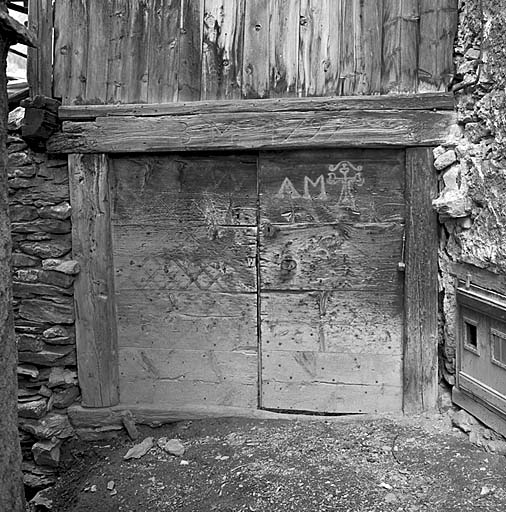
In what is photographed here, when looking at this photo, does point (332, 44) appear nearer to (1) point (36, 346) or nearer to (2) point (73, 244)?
(2) point (73, 244)

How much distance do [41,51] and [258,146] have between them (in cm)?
167

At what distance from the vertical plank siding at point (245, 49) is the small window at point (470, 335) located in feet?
4.89

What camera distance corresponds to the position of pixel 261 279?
410 centimetres

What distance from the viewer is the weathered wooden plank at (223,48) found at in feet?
12.9

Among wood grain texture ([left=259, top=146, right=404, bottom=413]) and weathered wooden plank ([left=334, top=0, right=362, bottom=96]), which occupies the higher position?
weathered wooden plank ([left=334, top=0, right=362, bottom=96])

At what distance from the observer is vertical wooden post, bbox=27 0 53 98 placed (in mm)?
4098

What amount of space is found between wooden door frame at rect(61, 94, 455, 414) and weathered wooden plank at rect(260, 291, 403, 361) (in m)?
0.11

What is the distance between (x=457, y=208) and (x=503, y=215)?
331mm

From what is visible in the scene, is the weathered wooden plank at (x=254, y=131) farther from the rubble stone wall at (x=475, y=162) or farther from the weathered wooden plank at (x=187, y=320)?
the weathered wooden plank at (x=187, y=320)

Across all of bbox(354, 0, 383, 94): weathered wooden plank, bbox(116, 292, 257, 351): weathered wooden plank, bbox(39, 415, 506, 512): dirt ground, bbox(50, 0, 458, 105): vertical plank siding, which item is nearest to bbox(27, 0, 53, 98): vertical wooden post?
bbox(50, 0, 458, 105): vertical plank siding


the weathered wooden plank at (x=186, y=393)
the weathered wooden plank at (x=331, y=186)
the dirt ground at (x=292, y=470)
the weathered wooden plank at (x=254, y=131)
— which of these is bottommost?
the dirt ground at (x=292, y=470)

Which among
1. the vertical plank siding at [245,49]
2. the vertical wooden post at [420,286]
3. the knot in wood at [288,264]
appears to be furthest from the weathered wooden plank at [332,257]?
the vertical plank siding at [245,49]

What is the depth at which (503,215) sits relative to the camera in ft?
11.0

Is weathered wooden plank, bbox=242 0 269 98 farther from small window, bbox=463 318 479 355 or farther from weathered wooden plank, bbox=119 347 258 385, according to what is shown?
small window, bbox=463 318 479 355
